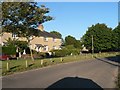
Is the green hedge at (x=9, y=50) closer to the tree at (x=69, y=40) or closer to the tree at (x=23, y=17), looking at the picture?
the tree at (x=23, y=17)

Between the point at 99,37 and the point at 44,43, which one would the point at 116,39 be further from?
the point at 44,43

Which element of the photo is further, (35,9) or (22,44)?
(22,44)

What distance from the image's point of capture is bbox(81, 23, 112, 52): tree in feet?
304

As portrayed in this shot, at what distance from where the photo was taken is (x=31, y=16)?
41.3 m

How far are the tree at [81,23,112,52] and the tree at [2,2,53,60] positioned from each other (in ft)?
169

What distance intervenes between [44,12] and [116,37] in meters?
57.6

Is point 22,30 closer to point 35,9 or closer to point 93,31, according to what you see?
point 35,9

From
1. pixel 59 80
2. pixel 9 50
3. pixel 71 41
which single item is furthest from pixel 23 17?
pixel 71 41

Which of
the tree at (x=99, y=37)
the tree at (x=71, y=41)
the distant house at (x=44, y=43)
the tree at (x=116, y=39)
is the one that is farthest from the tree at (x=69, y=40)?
the distant house at (x=44, y=43)

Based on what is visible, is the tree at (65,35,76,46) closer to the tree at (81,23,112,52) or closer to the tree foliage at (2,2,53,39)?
the tree at (81,23,112,52)

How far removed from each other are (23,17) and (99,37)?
5699 centimetres

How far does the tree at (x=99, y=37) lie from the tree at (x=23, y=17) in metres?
51.6

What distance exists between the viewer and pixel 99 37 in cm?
9412

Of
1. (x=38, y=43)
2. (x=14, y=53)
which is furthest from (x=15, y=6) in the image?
(x=38, y=43)
